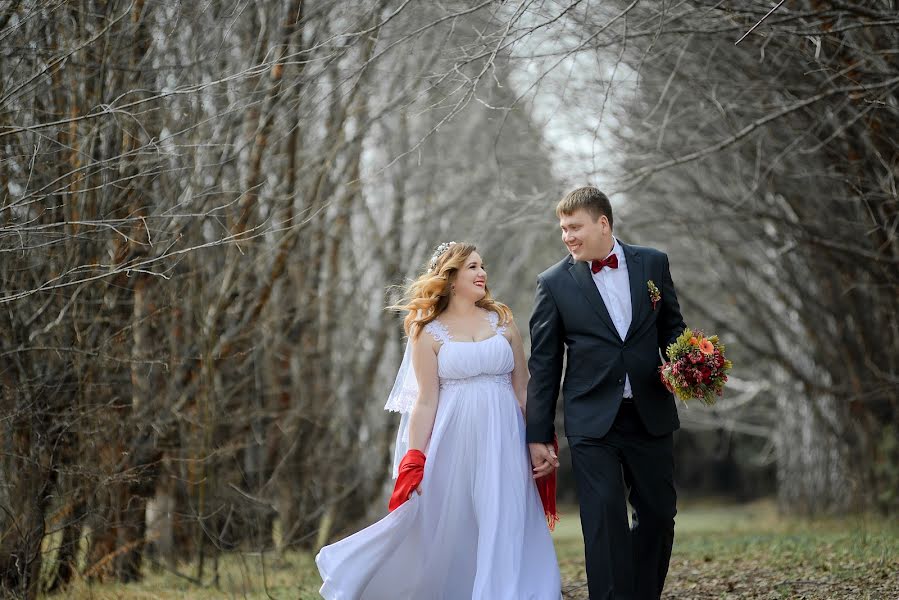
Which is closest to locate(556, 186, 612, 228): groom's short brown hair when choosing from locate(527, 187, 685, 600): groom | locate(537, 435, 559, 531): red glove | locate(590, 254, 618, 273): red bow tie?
locate(527, 187, 685, 600): groom

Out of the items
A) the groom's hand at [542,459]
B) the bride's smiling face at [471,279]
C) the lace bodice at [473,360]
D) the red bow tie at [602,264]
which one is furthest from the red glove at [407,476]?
the red bow tie at [602,264]

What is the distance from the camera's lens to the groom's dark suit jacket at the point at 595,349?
16.5 feet

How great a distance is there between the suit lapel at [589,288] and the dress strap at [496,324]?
0.70 metres

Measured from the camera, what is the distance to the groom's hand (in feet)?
17.6

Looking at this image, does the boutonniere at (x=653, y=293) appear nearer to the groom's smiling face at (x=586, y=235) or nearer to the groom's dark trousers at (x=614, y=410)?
the groom's dark trousers at (x=614, y=410)

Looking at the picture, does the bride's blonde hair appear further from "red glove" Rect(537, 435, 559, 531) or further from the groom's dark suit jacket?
"red glove" Rect(537, 435, 559, 531)

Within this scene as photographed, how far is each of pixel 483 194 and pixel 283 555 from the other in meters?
7.10

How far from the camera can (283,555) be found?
866 centimetres

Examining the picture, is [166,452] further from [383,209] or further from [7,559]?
[383,209]

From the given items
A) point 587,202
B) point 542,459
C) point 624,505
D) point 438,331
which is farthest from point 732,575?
point 587,202

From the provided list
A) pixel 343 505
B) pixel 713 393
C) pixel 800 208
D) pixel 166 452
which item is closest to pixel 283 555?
pixel 166 452

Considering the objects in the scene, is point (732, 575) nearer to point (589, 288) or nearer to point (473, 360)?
point (473, 360)

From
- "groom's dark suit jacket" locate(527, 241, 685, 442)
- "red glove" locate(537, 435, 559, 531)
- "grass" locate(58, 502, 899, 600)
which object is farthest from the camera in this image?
"grass" locate(58, 502, 899, 600)

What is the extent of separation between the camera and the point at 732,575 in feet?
22.7
